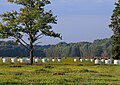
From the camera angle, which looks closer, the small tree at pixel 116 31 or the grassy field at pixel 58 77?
the grassy field at pixel 58 77

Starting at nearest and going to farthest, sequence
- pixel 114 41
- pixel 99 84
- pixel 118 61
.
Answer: pixel 99 84
pixel 118 61
pixel 114 41

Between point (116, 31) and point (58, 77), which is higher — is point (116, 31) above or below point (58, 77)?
above

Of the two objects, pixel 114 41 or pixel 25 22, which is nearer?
pixel 25 22

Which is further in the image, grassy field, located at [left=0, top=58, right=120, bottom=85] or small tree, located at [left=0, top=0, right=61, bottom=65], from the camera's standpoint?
small tree, located at [left=0, top=0, right=61, bottom=65]

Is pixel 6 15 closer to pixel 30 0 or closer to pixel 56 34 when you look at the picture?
pixel 30 0

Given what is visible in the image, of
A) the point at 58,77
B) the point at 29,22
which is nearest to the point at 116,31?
the point at 29,22

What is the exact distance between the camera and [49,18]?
7350cm

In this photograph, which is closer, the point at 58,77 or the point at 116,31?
the point at 58,77

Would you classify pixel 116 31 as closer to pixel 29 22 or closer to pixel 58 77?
pixel 29 22

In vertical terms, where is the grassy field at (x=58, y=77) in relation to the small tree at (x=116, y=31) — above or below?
below

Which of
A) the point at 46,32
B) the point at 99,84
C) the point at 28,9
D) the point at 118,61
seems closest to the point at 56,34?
the point at 46,32

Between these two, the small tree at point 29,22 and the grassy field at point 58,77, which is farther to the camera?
the small tree at point 29,22

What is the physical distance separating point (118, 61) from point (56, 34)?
13.3 m

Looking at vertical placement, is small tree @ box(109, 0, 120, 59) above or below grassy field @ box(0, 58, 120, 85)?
above
